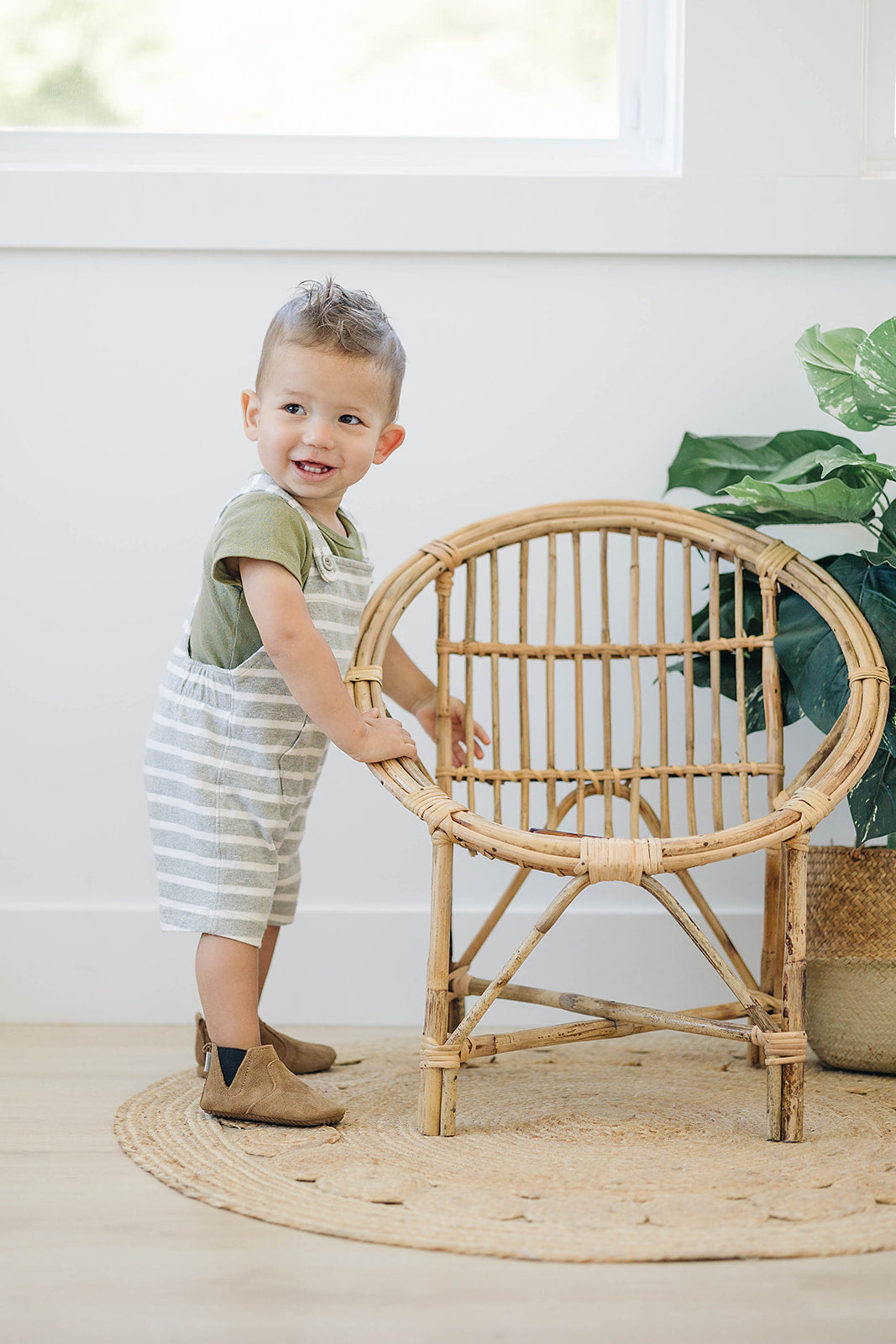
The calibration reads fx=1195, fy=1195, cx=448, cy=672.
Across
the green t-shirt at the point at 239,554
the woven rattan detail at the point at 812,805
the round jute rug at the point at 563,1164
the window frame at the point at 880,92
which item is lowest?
the round jute rug at the point at 563,1164

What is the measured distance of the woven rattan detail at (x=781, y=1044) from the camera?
109 cm

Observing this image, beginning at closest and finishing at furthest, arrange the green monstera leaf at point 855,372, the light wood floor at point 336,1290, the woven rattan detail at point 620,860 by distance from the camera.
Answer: the light wood floor at point 336,1290 → the woven rattan detail at point 620,860 → the green monstera leaf at point 855,372

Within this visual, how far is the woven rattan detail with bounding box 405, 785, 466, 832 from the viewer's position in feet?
3.59

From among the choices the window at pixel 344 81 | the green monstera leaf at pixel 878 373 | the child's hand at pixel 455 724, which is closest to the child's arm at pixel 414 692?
the child's hand at pixel 455 724

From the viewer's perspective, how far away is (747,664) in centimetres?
143

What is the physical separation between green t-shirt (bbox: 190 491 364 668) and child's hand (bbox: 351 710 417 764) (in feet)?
0.50

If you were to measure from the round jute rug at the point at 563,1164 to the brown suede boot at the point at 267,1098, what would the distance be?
0.05 feet

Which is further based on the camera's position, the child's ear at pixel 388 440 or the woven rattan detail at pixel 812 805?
the child's ear at pixel 388 440

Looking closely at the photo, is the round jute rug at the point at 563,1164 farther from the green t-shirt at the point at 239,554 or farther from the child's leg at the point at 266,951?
the green t-shirt at the point at 239,554

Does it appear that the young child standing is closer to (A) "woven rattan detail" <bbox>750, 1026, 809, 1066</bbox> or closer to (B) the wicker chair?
(B) the wicker chair

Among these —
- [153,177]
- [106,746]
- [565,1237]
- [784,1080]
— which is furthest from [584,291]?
[565,1237]

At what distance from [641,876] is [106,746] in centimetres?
87

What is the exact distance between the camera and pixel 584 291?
65.3 inches

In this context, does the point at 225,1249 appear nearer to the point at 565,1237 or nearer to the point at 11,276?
the point at 565,1237
